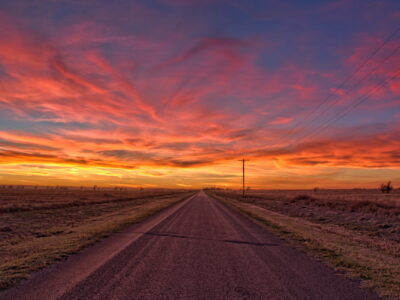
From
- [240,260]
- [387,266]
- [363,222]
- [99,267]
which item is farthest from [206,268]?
[363,222]

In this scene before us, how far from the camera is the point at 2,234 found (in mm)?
16094

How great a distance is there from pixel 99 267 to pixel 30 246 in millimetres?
5741

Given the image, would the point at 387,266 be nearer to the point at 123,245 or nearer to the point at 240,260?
the point at 240,260

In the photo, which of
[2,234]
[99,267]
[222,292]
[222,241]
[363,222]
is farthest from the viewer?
[363,222]

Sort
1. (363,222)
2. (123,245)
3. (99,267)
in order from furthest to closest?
1. (363,222)
2. (123,245)
3. (99,267)

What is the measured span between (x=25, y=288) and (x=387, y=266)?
10301 mm

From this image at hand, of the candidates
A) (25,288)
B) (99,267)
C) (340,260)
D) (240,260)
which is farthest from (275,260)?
(25,288)

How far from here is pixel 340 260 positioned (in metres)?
9.71

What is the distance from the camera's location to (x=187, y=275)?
299 inches

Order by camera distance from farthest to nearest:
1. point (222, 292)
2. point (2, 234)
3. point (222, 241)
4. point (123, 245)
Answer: point (2, 234) → point (222, 241) → point (123, 245) → point (222, 292)

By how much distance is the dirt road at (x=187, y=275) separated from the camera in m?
6.22

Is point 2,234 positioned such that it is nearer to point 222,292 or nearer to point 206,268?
point 206,268

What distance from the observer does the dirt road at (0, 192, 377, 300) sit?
6223mm

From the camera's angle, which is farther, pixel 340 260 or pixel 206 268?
pixel 340 260
